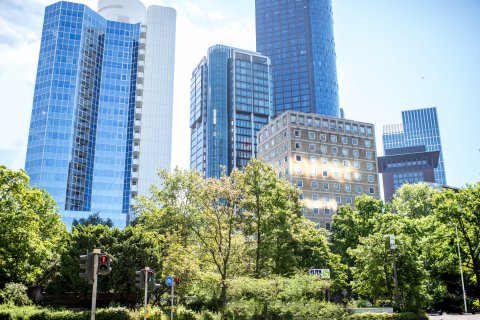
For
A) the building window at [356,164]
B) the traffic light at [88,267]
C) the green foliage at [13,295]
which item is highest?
the building window at [356,164]

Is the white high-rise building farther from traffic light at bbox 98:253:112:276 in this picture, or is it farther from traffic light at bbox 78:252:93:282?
traffic light at bbox 78:252:93:282

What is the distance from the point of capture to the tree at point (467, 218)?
167 ft

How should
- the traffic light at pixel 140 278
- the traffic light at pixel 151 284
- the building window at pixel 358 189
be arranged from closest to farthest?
1. the traffic light at pixel 140 278
2. the traffic light at pixel 151 284
3. the building window at pixel 358 189

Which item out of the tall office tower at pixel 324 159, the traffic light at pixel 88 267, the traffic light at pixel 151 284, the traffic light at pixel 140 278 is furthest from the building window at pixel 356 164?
the traffic light at pixel 88 267

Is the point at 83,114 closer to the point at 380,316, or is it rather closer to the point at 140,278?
the point at 380,316

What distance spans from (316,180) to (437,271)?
202 feet

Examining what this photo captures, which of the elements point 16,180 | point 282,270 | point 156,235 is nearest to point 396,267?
point 282,270

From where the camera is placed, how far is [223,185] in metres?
43.9

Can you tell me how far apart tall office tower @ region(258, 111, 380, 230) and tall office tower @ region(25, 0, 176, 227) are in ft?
132

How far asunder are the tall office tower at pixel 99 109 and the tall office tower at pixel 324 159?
4035 centimetres

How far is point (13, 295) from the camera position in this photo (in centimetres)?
3928

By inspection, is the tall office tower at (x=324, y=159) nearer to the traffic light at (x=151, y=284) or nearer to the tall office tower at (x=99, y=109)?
the tall office tower at (x=99, y=109)

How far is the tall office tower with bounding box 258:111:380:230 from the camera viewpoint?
117250 mm

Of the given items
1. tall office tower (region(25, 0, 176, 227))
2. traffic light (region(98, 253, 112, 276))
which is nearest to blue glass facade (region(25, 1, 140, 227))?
tall office tower (region(25, 0, 176, 227))
